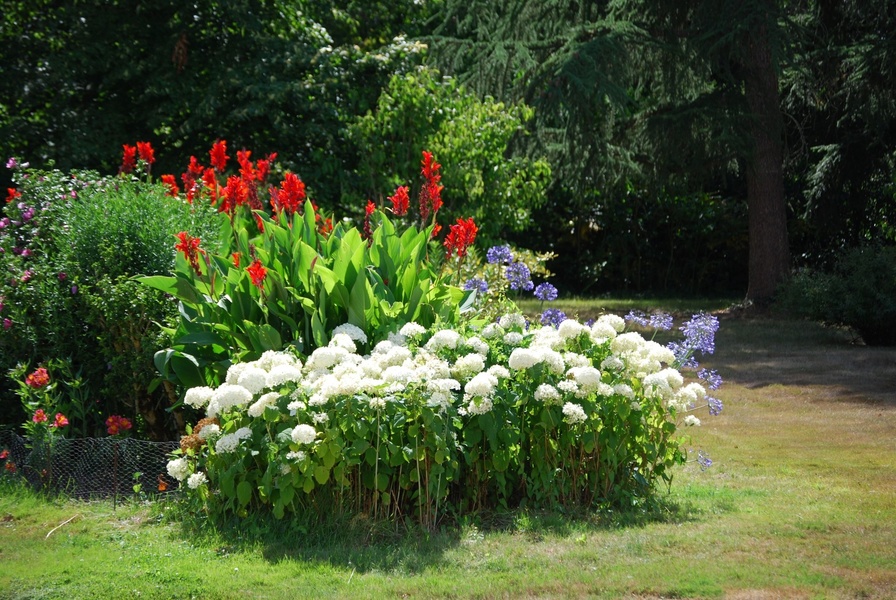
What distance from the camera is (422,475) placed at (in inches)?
190

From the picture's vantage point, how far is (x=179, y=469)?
16.0 ft

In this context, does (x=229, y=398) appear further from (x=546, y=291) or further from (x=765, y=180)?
(x=765, y=180)

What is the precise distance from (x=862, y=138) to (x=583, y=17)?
4847mm

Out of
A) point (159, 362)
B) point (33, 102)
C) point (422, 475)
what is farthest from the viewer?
point (33, 102)

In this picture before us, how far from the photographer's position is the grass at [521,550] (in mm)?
4055

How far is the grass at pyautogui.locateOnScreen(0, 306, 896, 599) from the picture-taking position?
4.05m

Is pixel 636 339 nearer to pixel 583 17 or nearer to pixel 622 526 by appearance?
pixel 622 526

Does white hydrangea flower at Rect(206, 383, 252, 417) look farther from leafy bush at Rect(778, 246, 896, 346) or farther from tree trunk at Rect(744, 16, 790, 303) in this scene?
tree trunk at Rect(744, 16, 790, 303)

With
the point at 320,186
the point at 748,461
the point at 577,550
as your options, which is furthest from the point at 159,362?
the point at 320,186

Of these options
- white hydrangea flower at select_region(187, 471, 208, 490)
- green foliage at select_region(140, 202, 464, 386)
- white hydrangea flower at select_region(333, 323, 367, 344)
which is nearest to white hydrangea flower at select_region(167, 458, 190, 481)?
white hydrangea flower at select_region(187, 471, 208, 490)

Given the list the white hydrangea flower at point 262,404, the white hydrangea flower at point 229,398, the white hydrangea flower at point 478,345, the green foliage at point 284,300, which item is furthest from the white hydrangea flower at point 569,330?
the white hydrangea flower at point 229,398

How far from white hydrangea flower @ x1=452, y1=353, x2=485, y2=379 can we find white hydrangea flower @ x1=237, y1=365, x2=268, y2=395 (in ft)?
3.00

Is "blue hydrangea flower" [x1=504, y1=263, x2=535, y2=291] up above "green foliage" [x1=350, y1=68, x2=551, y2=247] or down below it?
below

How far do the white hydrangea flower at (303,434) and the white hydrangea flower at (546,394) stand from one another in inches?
43.3
